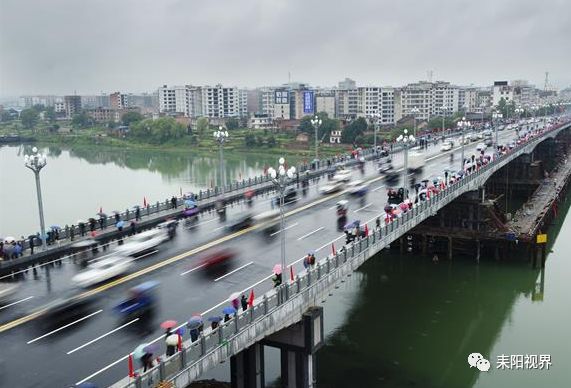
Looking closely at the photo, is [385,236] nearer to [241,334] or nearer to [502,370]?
[502,370]

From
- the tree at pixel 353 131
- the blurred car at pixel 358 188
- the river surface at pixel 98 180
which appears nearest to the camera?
the blurred car at pixel 358 188

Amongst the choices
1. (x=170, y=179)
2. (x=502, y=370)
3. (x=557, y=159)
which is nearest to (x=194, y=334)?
(x=502, y=370)

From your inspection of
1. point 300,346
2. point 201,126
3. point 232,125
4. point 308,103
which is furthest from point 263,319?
point 308,103

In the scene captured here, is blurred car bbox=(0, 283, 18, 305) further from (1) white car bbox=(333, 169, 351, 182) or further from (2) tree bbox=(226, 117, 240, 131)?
(2) tree bbox=(226, 117, 240, 131)

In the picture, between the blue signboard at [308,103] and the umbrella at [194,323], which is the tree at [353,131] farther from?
the umbrella at [194,323]

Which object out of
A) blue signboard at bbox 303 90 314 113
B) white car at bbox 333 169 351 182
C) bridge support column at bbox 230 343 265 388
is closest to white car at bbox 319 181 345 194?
white car at bbox 333 169 351 182

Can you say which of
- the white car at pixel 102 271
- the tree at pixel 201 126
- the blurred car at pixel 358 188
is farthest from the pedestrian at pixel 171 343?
the tree at pixel 201 126

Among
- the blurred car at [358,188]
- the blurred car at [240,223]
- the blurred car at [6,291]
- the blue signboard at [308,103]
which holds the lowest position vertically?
the blurred car at [6,291]
